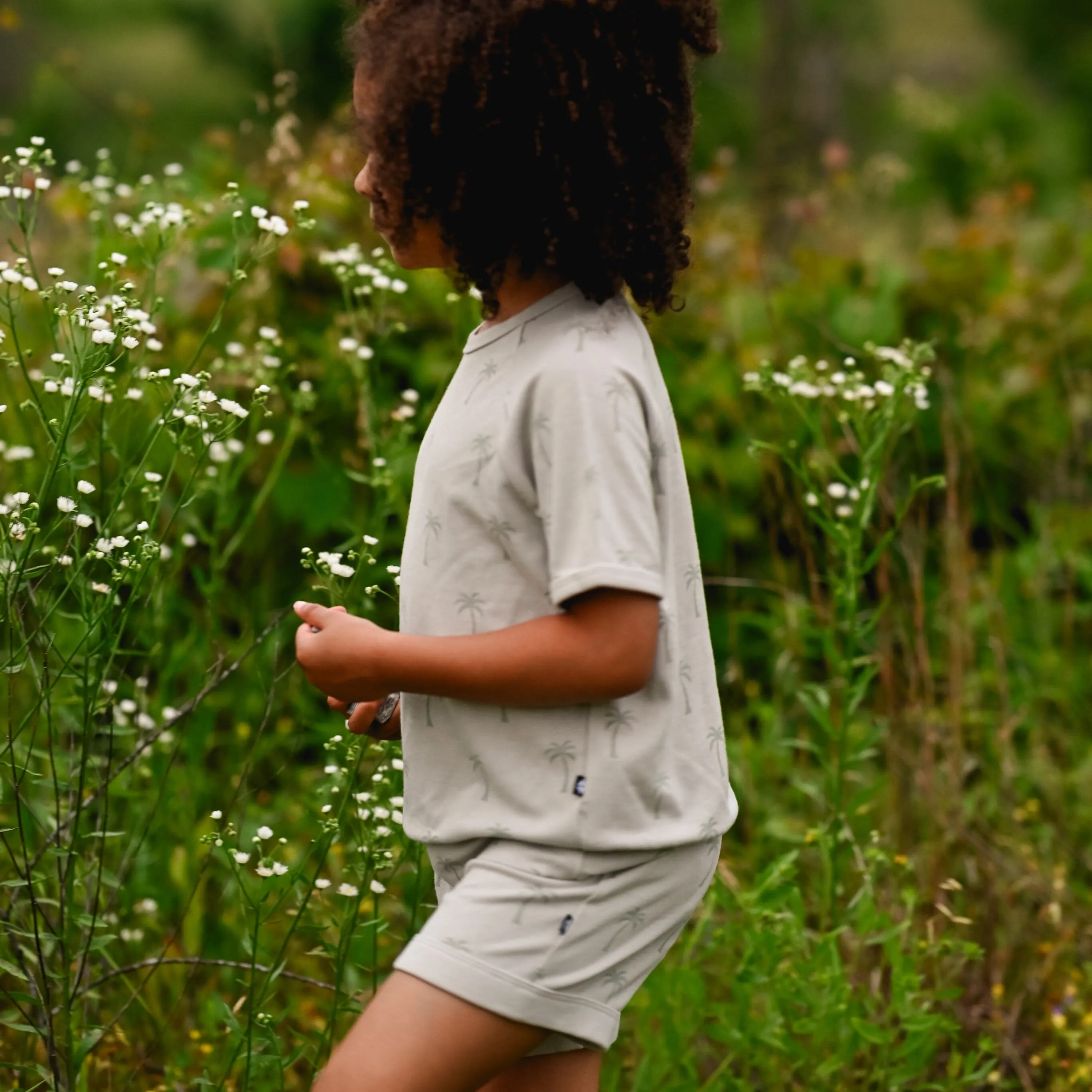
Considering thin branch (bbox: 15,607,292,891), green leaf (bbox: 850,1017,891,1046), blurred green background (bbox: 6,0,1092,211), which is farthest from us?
blurred green background (bbox: 6,0,1092,211)

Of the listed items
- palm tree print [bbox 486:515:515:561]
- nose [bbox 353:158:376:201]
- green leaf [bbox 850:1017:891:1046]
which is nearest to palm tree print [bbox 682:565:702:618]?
palm tree print [bbox 486:515:515:561]

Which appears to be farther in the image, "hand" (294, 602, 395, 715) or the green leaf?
the green leaf

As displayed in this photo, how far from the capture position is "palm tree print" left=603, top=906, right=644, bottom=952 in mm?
1526

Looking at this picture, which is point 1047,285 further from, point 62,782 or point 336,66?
point 336,66

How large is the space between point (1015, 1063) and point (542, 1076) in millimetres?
1213

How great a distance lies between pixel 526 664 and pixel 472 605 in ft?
0.39

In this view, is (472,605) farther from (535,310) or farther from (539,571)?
(535,310)

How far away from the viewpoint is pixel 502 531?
5.00 feet

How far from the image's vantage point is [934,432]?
13.1 ft

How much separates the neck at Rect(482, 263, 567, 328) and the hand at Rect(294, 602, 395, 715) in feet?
1.20

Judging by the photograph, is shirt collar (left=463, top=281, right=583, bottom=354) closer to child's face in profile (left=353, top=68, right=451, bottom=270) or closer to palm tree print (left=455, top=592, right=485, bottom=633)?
child's face in profile (left=353, top=68, right=451, bottom=270)

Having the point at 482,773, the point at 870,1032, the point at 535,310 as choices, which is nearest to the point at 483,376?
the point at 535,310

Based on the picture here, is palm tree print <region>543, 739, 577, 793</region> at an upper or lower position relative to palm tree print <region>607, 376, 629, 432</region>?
lower

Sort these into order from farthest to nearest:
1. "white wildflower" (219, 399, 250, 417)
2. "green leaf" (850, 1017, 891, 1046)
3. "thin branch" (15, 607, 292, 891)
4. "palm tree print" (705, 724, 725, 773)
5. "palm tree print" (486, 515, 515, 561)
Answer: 1. "green leaf" (850, 1017, 891, 1046)
2. "thin branch" (15, 607, 292, 891)
3. "white wildflower" (219, 399, 250, 417)
4. "palm tree print" (705, 724, 725, 773)
5. "palm tree print" (486, 515, 515, 561)
